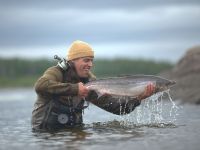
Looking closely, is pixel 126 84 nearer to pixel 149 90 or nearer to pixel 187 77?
pixel 149 90

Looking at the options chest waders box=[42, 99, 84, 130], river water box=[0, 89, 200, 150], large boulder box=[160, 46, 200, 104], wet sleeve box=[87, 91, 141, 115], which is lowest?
river water box=[0, 89, 200, 150]

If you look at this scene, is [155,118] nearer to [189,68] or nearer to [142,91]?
[142,91]

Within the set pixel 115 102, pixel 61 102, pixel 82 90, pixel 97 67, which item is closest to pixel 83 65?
pixel 82 90

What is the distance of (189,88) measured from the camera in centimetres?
2378

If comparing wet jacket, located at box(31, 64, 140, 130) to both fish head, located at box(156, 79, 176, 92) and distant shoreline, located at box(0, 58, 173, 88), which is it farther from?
distant shoreline, located at box(0, 58, 173, 88)

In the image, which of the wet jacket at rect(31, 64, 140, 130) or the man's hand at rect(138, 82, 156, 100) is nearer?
the man's hand at rect(138, 82, 156, 100)

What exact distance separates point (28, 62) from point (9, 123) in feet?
259

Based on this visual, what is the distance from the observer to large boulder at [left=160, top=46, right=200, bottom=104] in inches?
901

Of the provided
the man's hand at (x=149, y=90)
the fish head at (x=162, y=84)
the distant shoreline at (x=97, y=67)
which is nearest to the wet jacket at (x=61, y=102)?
the man's hand at (x=149, y=90)

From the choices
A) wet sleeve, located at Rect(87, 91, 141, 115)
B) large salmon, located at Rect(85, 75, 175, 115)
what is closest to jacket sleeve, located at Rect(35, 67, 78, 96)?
large salmon, located at Rect(85, 75, 175, 115)

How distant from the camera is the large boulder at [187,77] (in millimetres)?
22891

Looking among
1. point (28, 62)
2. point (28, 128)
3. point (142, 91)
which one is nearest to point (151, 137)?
point (142, 91)

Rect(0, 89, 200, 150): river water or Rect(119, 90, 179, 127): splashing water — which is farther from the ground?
Rect(119, 90, 179, 127): splashing water

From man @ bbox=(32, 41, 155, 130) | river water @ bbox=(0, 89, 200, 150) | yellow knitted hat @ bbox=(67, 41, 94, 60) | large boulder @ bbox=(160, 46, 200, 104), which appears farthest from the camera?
large boulder @ bbox=(160, 46, 200, 104)
